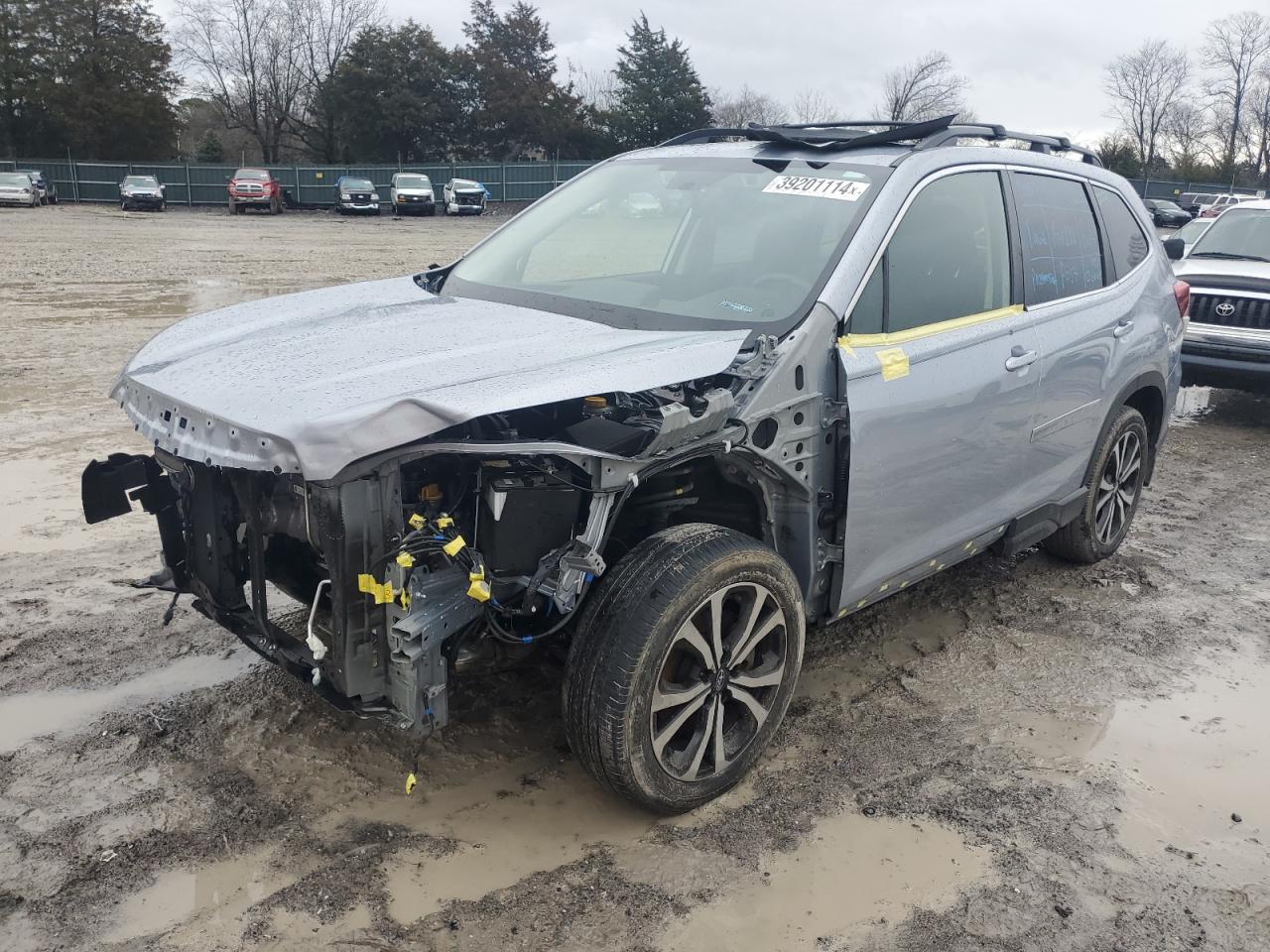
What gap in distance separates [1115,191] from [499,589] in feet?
13.0

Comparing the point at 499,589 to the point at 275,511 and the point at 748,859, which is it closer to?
the point at 275,511

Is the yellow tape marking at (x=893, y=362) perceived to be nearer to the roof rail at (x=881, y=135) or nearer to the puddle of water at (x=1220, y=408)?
the roof rail at (x=881, y=135)

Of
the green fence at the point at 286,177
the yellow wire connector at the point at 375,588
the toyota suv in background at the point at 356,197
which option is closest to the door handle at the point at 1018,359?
the yellow wire connector at the point at 375,588

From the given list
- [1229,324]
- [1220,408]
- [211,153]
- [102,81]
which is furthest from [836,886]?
[211,153]

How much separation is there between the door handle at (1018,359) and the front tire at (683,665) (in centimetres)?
139

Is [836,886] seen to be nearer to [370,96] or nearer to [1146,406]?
[1146,406]

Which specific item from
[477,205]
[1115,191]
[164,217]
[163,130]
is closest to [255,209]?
[164,217]

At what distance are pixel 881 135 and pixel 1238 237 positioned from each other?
309 inches

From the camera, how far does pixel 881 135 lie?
398cm

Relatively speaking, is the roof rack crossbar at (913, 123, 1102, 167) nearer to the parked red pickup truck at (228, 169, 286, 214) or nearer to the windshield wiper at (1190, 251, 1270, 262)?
the windshield wiper at (1190, 251, 1270, 262)

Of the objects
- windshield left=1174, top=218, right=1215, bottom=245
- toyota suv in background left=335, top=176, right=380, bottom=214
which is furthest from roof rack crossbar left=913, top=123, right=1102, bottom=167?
toyota suv in background left=335, top=176, right=380, bottom=214

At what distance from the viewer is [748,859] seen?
3096mm

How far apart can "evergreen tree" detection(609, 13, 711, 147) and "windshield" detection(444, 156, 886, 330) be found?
51.1 meters

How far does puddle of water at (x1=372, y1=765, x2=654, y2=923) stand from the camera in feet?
9.60
